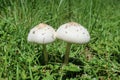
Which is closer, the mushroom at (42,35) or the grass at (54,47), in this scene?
the mushroom at (42,35)

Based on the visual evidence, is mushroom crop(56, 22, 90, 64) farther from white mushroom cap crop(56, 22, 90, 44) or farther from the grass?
the grass

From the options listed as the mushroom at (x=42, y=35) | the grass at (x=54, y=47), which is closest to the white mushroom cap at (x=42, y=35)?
the mushroom at (x=42, y=35)

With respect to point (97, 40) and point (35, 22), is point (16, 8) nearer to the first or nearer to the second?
point (35, 22)

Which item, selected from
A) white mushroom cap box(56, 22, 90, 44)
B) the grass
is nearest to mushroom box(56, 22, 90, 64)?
white mushroom cap box(56, 22, 90, 44)

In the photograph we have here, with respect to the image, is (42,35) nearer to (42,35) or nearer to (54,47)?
(42,35)

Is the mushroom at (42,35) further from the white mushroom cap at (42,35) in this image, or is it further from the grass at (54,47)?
the grass at (54,47)

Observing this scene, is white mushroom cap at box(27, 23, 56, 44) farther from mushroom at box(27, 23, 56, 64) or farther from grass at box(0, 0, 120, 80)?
grass at box(0, 0, 120, 80)

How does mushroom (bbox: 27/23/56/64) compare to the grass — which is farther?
the grass

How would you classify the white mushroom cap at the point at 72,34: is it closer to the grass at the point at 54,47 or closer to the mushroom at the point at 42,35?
the mushroom at the point at 42,35
